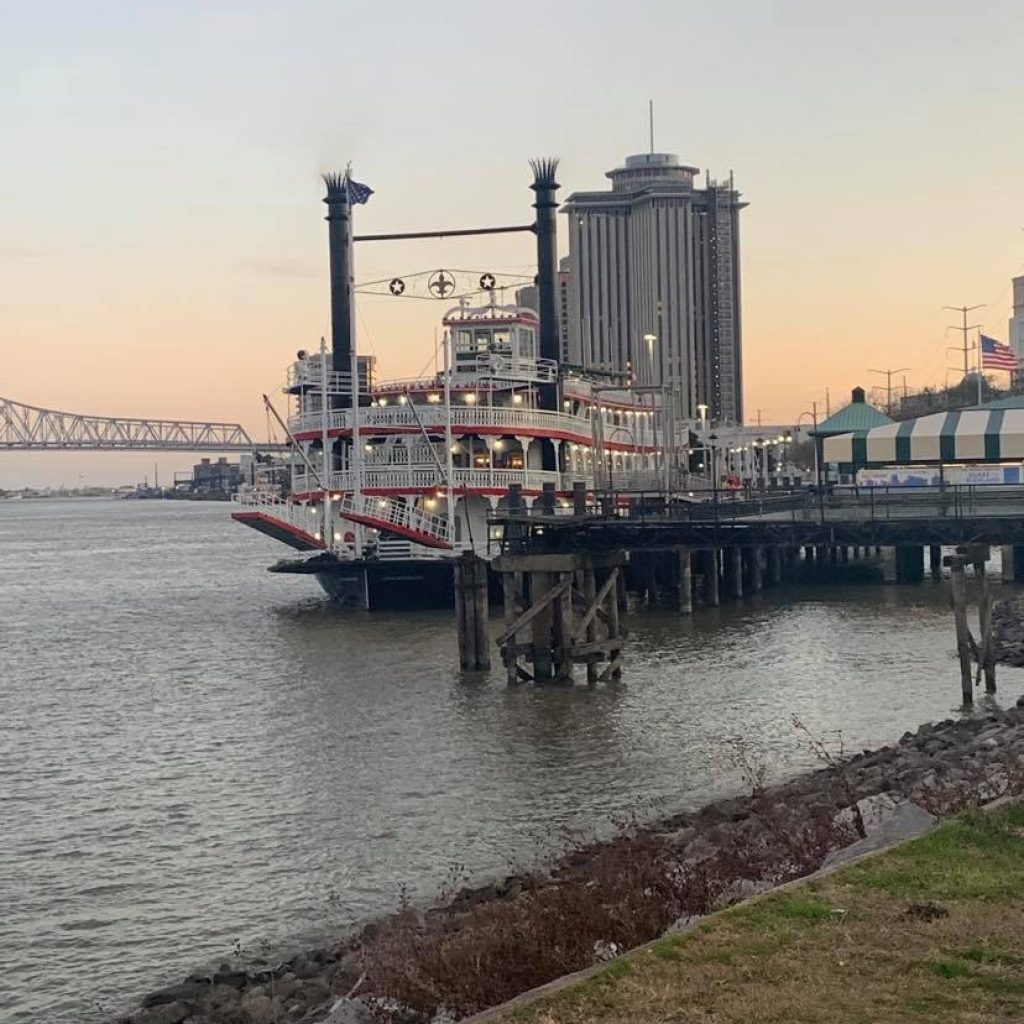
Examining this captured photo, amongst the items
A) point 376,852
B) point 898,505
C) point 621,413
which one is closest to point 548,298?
point 621,413

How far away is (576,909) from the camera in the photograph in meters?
10.2

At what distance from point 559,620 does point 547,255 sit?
36348 mm

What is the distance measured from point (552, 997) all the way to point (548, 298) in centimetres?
5612

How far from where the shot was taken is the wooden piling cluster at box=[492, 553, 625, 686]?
28.5 metres

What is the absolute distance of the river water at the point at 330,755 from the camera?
616 inches

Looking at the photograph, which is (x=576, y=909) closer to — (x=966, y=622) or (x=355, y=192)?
(x=966, y=622)

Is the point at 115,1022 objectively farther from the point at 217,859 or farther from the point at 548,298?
the point at 548,298

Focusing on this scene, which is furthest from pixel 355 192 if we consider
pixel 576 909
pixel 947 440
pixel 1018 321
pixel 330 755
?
pixel 1018 321

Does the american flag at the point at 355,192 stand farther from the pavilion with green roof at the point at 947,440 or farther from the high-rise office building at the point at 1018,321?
the high-rise office building at the point at 1018,321

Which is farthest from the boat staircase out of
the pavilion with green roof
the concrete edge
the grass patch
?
the grass patch

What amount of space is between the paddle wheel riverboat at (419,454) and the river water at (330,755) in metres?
2.53

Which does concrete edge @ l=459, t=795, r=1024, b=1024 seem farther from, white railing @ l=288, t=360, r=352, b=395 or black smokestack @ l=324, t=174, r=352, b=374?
black smokestack @ l=324, t=174, r=352, b=374

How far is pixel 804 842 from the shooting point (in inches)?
495

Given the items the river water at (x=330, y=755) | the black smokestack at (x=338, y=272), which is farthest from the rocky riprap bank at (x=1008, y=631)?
the black smokestack at (x=338, y=272)
